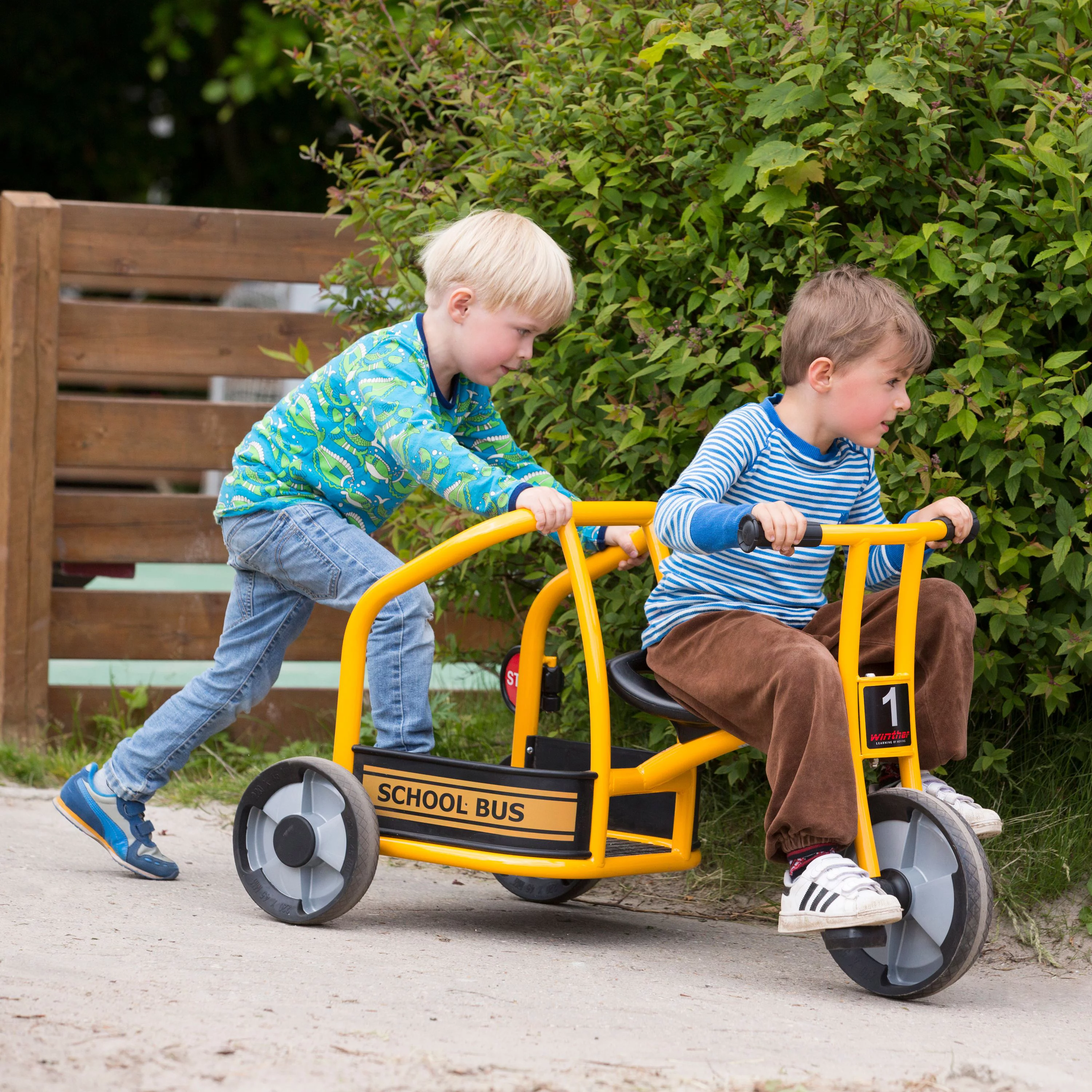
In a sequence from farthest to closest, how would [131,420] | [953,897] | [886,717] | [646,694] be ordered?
[131,420] → [646,694] → [886,717] → [953,897]

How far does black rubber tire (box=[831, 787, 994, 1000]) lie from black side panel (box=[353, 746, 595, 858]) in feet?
1.91

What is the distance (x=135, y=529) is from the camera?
199 inches

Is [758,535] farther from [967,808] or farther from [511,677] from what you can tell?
[511,677]

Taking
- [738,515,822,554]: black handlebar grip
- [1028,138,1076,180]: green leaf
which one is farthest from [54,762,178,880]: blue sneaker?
[1028,138,1076,180]: green leaf

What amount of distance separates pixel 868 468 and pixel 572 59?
1352 millimetres

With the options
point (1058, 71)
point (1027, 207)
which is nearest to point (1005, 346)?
point (1027, 207)

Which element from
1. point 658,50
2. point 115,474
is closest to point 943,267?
point 658,50

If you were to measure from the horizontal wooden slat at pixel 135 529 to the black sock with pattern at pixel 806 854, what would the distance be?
2924 mm

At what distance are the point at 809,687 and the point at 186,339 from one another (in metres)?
3.19

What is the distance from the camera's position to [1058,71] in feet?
10.1

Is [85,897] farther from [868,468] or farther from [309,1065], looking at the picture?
[868,468]

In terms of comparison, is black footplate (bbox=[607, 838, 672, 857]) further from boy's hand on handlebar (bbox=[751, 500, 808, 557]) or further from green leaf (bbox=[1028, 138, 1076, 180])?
green leaf (bbox=[1028, 138, 1076, 180])

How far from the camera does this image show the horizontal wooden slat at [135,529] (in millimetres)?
5023

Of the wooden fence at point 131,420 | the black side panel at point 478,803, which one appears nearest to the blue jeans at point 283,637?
the black side panel at point 478,803
